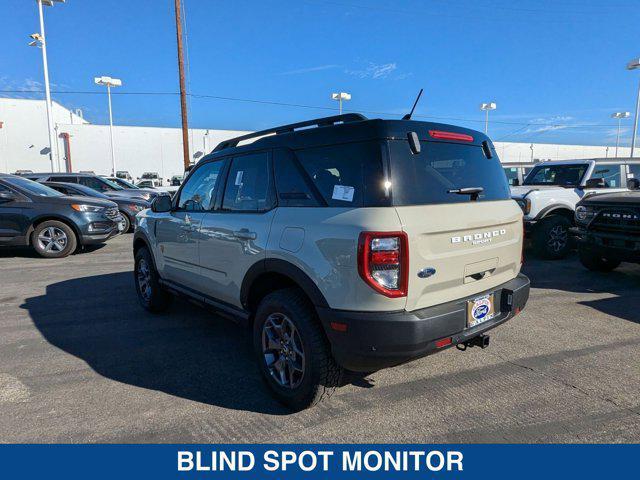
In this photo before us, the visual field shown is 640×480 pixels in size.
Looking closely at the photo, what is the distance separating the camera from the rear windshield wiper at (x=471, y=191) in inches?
113

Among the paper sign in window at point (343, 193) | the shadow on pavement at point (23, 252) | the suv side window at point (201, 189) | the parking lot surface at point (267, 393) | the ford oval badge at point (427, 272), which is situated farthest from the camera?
the shadow on pavement at point (23, 252)

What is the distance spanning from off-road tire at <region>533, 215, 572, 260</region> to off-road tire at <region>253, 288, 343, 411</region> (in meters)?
6.64

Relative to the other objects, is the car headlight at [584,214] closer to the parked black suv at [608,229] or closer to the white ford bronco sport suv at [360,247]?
the parked black suv at [608,229]

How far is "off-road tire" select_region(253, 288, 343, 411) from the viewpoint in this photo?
2662mm

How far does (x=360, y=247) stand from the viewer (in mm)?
2365

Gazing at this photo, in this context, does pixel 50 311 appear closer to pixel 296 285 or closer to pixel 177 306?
pixel 177 306

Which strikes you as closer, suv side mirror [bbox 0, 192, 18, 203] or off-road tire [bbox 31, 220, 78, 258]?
suv side mirror [bbox 0, 192, 18, 203]

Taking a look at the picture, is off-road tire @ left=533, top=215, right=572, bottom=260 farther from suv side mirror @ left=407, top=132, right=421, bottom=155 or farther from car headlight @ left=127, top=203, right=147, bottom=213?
car headlight @ left=127, top=203, right=147, bottom=213

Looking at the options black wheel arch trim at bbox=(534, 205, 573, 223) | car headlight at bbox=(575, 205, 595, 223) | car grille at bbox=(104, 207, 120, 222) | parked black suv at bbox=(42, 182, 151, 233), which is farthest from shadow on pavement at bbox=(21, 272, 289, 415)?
parked black suv at bbox=(42, 182, 151, 233)

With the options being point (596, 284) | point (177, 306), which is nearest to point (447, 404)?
point (177, 306)

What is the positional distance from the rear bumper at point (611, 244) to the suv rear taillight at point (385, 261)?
4.97m

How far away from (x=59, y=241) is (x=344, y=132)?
328 inches

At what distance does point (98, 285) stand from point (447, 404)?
564 centimetres

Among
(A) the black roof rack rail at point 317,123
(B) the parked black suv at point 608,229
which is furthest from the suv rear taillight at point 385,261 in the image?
(B) the parked black suv at point 608,229
